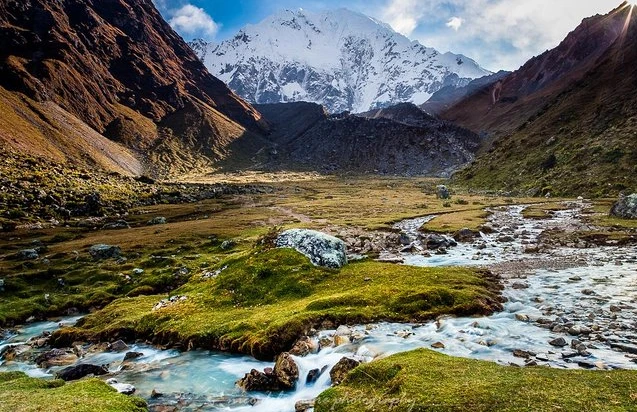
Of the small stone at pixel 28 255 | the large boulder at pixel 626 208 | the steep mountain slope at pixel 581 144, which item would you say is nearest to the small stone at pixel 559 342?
the large boulder at pixel 626 208

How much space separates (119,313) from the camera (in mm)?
29719

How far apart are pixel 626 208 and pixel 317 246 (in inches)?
1641

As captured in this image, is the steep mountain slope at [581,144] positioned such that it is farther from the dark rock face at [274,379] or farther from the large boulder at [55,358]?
the large boulder at [55,358]

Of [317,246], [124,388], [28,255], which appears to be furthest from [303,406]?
[28,255]

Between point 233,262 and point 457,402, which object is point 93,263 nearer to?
point 233,262

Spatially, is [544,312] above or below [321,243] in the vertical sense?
below

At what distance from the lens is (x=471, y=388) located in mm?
12344

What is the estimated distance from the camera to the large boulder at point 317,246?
31875 millimetres

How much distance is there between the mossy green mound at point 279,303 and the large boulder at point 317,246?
2.76 feet

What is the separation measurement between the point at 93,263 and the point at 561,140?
4495 inches

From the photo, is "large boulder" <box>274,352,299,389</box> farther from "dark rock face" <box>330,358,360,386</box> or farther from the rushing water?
"dark rock face" <box>330,358,360,386</box>

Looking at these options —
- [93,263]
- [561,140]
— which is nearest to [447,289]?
[93,263]

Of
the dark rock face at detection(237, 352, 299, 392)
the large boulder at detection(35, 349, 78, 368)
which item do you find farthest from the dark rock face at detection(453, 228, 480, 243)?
the large boulder at detection(35, 349, 78, 368)

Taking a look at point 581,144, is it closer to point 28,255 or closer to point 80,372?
point 28,255
